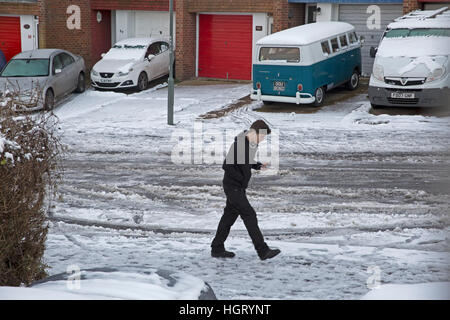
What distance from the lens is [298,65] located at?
18719 mm

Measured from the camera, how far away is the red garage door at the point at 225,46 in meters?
25.7

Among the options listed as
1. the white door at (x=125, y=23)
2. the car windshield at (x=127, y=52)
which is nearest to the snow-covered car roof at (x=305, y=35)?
the car windshield at (x=127, y=52)

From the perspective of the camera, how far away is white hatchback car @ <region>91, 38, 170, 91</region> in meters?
23.4

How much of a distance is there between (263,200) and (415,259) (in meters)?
3.42

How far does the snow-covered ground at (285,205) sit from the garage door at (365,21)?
659 cm

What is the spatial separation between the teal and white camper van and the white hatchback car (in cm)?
566

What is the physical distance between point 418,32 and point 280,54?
379cm


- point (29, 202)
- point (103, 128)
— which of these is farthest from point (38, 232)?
point (103, 128)

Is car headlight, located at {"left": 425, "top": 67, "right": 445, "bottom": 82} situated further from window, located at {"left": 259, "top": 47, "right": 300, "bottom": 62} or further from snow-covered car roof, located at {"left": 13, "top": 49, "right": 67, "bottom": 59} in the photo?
snow-covered car roof, located at {"left": 13, "top": 49, "right": 67, "bottom": 59}

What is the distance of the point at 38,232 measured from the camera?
7.13 metres

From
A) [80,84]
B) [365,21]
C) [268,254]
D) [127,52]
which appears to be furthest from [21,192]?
[365,21]

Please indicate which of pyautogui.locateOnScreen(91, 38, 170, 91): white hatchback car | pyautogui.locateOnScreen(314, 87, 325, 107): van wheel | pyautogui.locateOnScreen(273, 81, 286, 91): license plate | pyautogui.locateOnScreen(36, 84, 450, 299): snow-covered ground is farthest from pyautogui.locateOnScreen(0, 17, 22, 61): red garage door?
pyautogui.locateOnScreen(314, 87, 325, 107): van wheel

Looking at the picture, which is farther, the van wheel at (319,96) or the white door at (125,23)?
the white door at (125,23)

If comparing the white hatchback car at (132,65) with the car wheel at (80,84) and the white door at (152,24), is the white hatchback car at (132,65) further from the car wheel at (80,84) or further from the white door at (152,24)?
the white door at (152,24)
